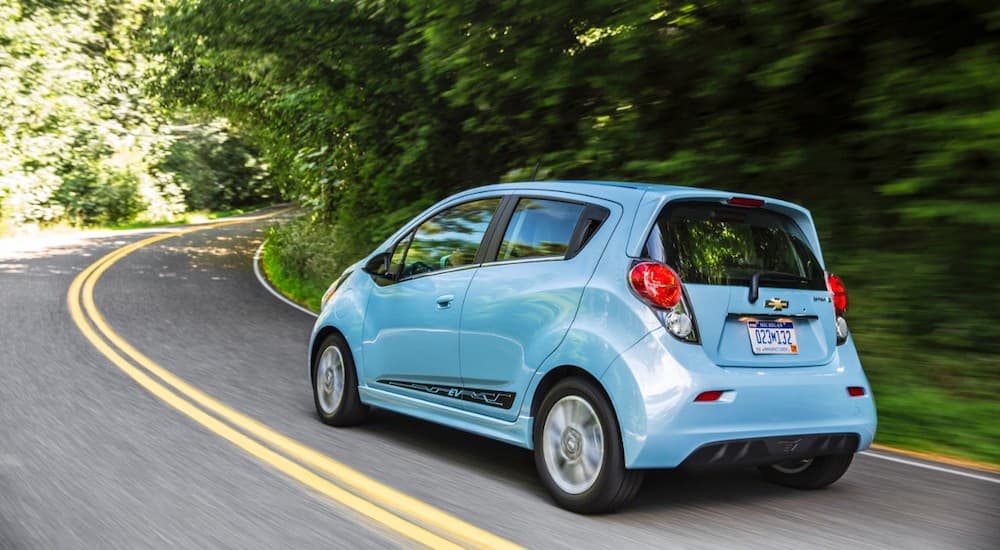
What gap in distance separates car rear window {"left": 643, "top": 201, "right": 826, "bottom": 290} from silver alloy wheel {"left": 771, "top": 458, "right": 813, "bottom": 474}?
3.31 ft

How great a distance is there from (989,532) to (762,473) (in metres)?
1.33

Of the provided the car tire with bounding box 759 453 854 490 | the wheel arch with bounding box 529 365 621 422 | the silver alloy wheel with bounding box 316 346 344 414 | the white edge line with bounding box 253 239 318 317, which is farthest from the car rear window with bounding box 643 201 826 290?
the white edge line with bounding box 253 239 318 317

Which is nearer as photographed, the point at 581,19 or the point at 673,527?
the point at 673,527

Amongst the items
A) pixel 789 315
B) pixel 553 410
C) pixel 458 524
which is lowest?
pixel 458 524

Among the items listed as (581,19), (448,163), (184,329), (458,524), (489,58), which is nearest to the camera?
(458,524)

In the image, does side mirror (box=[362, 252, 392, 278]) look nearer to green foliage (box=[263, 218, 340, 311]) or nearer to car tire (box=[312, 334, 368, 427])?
car tire (box=[312, 334, 368, 427])

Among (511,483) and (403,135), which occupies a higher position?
(403,135)

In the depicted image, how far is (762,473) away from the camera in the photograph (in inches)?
232

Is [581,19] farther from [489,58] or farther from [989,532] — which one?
[989,532]

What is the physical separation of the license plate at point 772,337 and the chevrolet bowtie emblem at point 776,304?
0.08 meters

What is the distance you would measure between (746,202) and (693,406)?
1.23m

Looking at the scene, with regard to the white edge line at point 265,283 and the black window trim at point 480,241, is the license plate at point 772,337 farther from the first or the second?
the white edge line at point 265,283

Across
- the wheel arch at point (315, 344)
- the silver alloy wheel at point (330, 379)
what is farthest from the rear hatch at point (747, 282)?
the wheel arch at point (315, 344)

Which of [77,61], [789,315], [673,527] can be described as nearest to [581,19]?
[789,315]
